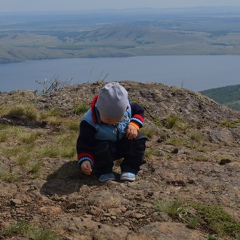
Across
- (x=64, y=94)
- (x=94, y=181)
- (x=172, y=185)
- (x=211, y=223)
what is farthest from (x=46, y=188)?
(x=64, y=94)

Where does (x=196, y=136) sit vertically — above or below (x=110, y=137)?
below

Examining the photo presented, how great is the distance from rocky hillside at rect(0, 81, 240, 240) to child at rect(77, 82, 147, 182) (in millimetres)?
215

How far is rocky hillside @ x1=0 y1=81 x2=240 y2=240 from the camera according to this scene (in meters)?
3.98

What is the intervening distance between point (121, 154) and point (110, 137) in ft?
1.02

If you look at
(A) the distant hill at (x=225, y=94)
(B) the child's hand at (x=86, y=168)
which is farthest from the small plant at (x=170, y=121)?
(A) the distant hill at (x=225, y=94)

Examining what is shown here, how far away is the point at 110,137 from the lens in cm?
556

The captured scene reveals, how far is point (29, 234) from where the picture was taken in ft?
12.1

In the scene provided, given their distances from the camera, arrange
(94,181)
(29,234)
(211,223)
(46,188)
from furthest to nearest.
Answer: (94,181) → (46,188) → (211,223) → (29,234)

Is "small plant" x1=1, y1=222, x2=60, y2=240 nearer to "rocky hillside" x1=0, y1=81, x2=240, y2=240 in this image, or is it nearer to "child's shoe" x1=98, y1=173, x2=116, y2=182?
"rocky hillside" x1=0, y1=81, x2=240, y2=240

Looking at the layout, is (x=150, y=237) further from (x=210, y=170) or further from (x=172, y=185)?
(x=210, y=170)

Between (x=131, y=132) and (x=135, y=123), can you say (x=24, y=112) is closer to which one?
(x=135, y=123)

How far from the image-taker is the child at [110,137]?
17.1 ft

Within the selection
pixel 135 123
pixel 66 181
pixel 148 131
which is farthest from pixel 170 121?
pixel 66 181

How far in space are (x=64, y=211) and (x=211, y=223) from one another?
1.61 m
